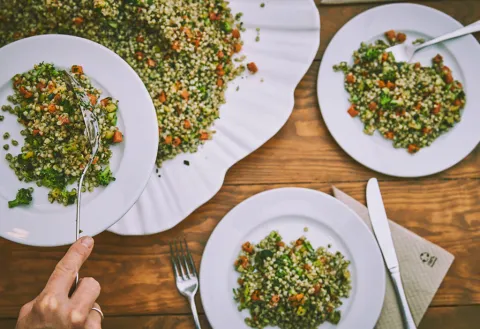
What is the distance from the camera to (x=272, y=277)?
4.72ft

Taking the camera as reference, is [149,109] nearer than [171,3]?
Yes

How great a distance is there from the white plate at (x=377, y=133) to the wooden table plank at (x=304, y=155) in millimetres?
47

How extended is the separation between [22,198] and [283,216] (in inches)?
30.0

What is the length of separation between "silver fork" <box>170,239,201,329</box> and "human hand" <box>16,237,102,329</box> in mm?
458

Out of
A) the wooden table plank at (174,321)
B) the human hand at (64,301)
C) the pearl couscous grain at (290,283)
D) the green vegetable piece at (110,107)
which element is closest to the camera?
the human hand at (64,301)

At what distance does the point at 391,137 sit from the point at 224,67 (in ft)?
1.90

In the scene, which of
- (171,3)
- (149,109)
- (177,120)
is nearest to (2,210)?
(149,109)

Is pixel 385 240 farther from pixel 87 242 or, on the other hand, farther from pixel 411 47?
pixel 87 242

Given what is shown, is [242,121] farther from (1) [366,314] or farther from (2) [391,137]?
(1) [366,314]

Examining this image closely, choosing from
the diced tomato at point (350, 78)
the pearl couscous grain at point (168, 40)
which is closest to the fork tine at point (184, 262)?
the pearl couscous grain at point (168, 40)

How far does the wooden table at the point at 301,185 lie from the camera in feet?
5.04

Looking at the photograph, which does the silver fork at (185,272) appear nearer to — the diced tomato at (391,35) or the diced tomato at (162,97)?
the diced tomato at (162,97)

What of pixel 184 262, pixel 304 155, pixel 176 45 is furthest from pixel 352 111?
pixel 184 262

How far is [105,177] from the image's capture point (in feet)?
3.71
